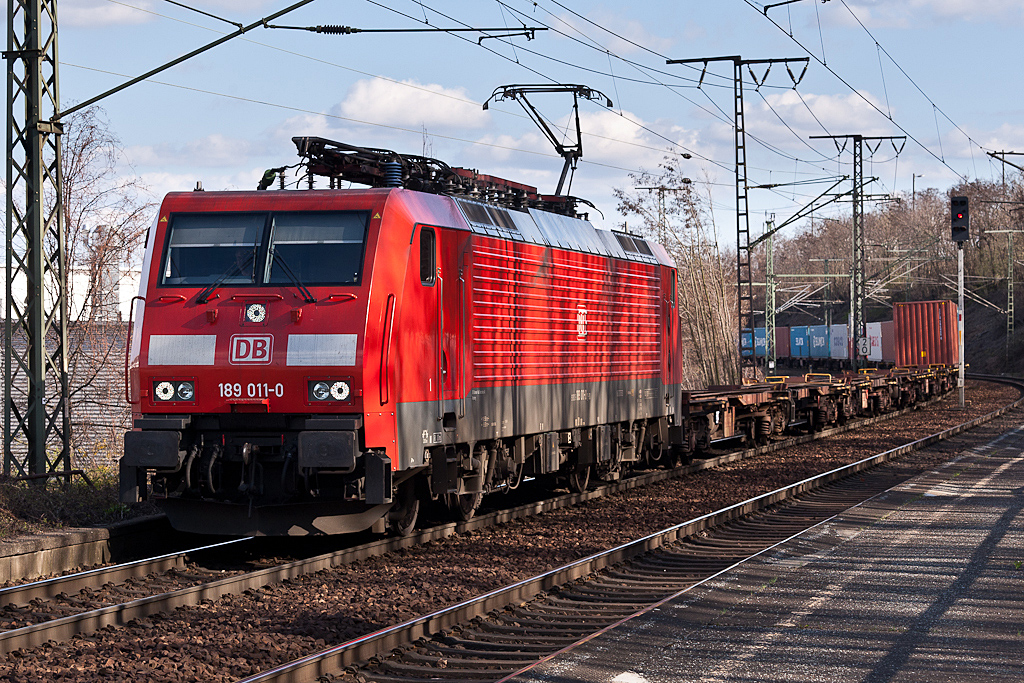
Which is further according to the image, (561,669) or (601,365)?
(601,365)

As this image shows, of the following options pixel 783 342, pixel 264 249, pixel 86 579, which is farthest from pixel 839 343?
pixel 86 579

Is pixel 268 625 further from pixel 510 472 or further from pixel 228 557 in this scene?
pixel 510 472


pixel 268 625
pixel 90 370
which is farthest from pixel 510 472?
pixel 90 370

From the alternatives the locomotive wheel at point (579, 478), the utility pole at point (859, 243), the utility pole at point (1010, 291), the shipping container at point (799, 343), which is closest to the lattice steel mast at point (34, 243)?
the locomotive wheel at point (579, 478)

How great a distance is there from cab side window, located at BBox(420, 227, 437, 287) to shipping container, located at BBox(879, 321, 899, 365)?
44330 mm

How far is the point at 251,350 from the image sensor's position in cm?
1005

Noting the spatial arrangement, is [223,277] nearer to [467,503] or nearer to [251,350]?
[251,350]

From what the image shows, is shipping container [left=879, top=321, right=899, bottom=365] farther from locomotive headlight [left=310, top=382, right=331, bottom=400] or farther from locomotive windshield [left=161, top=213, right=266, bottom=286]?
locomotive headlight [left=310, top=382, right=331, bottom=400]

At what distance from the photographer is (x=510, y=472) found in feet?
42.4

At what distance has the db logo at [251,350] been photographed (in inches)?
394

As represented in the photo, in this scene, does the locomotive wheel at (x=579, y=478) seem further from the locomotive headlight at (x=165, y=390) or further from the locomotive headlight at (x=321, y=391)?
the locomotive headlight at (x=165, y=390)

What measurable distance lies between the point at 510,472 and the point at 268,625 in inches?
207

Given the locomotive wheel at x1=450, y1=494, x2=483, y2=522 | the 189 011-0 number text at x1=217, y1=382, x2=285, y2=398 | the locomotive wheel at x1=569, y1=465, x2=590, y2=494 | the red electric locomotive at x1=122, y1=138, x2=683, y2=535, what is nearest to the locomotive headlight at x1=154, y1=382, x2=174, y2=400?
the red electric locomotive at x1=122, y1=138, x2=683, y2=535

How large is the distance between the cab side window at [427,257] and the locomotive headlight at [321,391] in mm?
1396
